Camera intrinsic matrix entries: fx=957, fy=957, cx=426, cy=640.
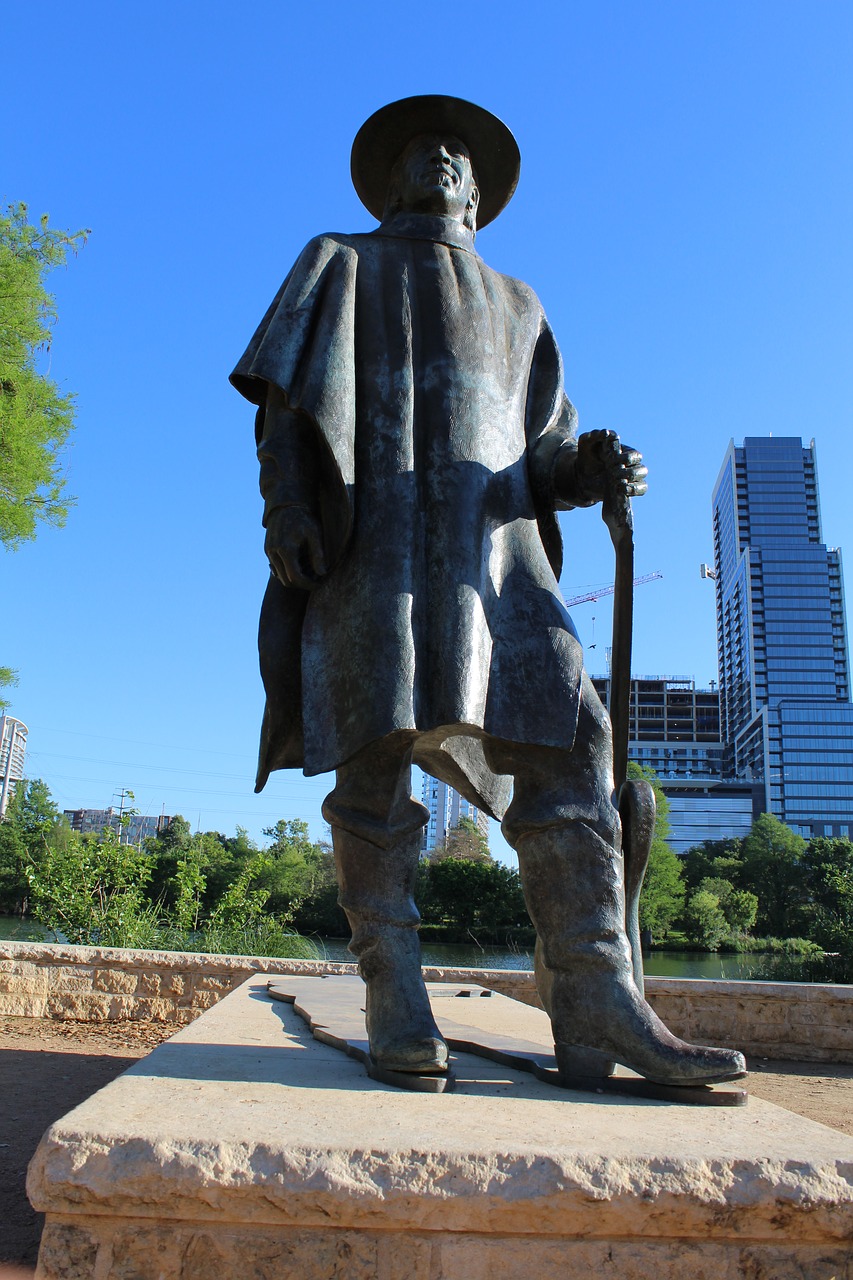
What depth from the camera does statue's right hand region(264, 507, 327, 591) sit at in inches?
95.4

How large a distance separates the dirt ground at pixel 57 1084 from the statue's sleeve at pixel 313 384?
180 centimetres

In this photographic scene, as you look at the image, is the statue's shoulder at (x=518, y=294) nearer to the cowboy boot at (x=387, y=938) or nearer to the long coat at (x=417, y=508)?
the long coat at (x=417, y=508)

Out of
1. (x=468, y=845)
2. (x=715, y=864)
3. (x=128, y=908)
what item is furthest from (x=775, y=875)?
(x=128, y=908)

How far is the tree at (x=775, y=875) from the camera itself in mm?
52156

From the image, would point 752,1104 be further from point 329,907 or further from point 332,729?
point 329,907

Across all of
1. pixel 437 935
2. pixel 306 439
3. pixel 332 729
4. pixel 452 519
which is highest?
pixel 306 439

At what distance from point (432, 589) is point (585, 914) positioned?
85 cm

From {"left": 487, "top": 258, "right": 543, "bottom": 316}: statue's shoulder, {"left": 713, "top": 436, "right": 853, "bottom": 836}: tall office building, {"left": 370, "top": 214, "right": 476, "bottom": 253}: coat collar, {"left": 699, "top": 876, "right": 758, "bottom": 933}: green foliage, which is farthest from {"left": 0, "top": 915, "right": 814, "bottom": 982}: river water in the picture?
{"left": 713, "top": 436, "right": 853, "bottom": 836}: tall office building

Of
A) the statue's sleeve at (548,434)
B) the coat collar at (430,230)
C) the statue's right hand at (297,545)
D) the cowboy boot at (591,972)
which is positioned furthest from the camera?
the coat collar at (430,230)

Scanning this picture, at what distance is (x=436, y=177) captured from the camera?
2.88 metres

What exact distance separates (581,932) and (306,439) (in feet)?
4.72

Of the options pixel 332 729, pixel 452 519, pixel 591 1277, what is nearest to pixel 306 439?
pixel 452 519

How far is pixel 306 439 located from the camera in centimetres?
258

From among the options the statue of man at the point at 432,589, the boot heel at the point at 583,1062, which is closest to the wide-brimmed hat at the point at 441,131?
the statue of man at the point at 432,589
